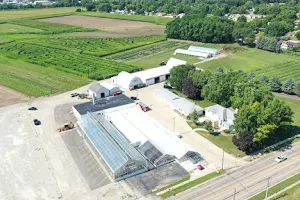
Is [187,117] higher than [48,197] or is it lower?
higher

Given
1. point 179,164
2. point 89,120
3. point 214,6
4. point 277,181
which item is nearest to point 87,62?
point 89,120

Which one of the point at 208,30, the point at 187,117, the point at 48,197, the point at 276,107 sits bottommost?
the point at 48,197

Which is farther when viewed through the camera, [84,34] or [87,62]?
[84,34]

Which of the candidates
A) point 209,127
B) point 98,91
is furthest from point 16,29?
point 209,127

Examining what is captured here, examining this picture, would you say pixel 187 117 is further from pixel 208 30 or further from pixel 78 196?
pixel 208 30

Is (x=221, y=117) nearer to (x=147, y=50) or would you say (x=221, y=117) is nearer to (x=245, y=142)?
(x=245, y=142)

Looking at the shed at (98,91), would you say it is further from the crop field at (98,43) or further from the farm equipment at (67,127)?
the crop field at (98,43)
